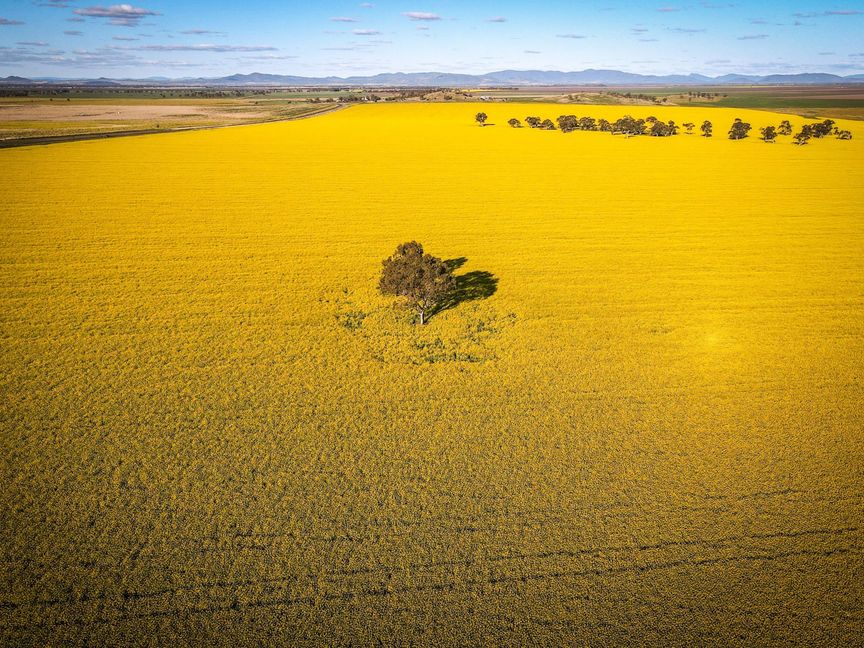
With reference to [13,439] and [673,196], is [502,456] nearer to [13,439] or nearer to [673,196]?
[13,439]

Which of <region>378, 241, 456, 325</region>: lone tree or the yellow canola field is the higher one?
<region>378, 241, 456, 325</region>: lone tree

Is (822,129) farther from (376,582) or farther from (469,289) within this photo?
(376,582)

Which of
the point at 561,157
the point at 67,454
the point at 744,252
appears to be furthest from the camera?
the point at 561,157

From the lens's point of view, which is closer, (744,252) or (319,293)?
(319,293)

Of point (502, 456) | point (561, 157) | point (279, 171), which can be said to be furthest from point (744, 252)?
point (279, 171)

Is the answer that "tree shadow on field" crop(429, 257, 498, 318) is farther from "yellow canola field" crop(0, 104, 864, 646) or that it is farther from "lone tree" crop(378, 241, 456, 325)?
"lone tree" crop(378, 241, 456, 325)

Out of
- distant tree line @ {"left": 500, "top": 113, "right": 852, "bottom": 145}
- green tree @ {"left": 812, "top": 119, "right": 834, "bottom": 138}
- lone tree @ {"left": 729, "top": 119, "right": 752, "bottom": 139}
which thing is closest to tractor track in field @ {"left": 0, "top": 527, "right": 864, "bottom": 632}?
distant tree line @ {"left": 500, "top": 113, "right": 852, "bottom": 145}
